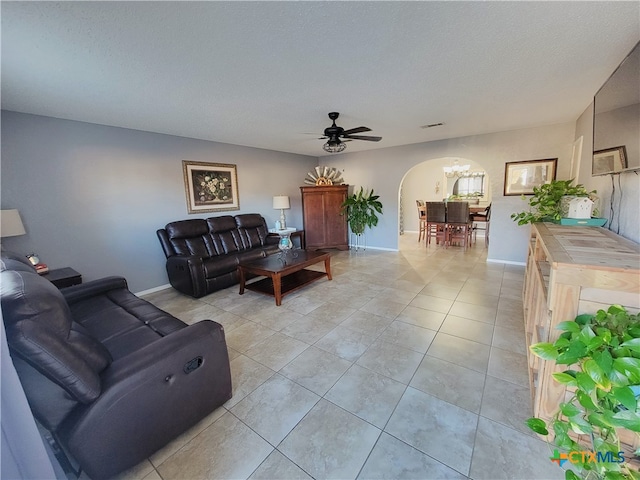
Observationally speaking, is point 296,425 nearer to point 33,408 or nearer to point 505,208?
point 33,408

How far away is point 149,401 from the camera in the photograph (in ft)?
4.08

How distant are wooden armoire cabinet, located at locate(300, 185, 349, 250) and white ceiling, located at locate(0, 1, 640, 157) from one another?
8.43 feet

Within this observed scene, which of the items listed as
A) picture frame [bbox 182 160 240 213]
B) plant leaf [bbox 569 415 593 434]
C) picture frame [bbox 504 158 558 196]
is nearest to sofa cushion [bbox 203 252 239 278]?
picture frame [bbox 182 160 240 213]

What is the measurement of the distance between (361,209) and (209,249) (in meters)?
3.29

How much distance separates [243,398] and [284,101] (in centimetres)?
270

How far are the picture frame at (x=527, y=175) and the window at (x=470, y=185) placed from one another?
11.8ft

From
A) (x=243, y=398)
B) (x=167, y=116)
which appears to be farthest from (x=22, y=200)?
(x=243, y=398)

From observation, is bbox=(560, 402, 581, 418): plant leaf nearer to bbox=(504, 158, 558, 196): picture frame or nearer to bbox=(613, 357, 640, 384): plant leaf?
bbox=(613, 357, 640, 384): plant leaf

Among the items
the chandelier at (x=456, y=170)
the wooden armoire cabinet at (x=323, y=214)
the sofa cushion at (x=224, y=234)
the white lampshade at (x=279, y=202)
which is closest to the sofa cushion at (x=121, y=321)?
the sofa cushion at (x=224, y=234)

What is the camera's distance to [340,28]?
59.1 inches

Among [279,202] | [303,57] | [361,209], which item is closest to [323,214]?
[361,209]

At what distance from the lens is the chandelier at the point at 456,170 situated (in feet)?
22.9

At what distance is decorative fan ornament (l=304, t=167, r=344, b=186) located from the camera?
5892 mm

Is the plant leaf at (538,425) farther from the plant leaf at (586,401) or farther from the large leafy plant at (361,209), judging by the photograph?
the large leafy plant at (361,209)
